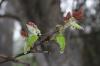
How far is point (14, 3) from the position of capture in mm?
3969

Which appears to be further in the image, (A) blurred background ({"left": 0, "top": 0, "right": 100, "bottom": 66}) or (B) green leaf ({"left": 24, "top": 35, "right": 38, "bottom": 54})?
(A) blurred background ({"left": 0, "top": 0, "right": 100, "bottom": 66})

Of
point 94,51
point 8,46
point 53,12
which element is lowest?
point 94,51

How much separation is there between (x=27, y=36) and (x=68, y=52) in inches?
65.1

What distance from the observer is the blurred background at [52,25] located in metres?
2.80

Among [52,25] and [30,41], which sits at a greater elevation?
[30,41]

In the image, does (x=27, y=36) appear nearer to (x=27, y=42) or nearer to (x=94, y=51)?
(x=27, y=42)

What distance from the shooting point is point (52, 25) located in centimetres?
321

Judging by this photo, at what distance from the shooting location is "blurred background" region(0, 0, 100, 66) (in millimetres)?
2797

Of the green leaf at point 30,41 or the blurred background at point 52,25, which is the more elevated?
the green leaf at point 30,41

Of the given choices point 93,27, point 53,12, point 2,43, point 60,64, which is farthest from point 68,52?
point 93,27

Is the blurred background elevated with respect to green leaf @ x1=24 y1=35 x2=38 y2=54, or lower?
lower

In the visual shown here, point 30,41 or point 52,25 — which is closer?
point 30,41

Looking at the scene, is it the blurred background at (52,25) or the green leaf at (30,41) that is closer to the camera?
the green leaf at (30,41)

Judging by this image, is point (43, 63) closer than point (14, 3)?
Yes
